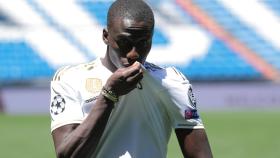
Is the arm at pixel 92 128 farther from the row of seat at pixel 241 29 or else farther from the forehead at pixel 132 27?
the row of seat at pixel 241 29

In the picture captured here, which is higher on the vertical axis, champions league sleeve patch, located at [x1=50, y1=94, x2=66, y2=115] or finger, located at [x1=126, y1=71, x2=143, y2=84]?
finger, located at [x1=126, y1=71, x2=143, y2=84]

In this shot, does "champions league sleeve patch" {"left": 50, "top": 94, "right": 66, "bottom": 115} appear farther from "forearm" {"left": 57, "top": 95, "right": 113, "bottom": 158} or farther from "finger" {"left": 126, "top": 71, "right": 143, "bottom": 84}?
"finger" {"left": 126, "top": 71, "right": 143, "bottom": 84}

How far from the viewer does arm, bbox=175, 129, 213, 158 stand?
2.87m

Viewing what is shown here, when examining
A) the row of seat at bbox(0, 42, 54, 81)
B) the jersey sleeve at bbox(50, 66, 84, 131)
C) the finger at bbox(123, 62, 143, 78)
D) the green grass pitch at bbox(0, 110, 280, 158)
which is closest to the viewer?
the finger at bbox(123, 62, 143, 78)

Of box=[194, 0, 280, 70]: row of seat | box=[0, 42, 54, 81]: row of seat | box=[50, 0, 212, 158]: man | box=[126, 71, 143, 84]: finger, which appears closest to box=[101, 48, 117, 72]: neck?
box=[50, 0, 212, 158]: man

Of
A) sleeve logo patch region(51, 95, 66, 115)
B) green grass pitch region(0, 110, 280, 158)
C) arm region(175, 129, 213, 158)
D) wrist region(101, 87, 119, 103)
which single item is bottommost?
green grass pitch region(0, 110, 280, 158)

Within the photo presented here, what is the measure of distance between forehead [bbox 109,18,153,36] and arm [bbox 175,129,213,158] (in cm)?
46

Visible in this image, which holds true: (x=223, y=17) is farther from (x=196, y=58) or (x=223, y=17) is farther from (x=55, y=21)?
(x=55, y=21)

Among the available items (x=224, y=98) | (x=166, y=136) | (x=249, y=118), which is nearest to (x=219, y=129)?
(x=249, y=118)

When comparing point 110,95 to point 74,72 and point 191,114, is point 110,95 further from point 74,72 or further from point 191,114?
point 191,114

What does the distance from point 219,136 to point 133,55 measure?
32.7 ft

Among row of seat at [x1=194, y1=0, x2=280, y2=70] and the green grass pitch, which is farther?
row of seat at [x1=194, y1=0, x2=280, y2=70]

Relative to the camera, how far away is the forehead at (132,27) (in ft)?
8.66

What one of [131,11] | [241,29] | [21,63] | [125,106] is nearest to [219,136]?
[241,29]
